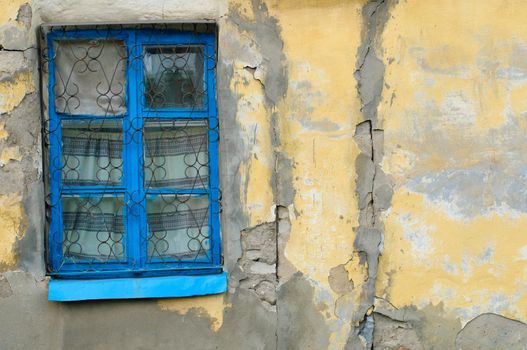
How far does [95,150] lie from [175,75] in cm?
56

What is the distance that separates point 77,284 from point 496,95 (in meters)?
2.27

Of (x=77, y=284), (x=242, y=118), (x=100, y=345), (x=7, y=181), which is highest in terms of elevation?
(x=242, y=118)

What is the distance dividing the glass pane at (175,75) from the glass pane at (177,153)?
111 millimetres

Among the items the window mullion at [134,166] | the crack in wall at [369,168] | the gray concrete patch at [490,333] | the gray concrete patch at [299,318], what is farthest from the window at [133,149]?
the gray concrete patch at [490,333]

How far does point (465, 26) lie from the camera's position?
383cm

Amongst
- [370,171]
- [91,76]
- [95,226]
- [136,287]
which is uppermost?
[91,76]

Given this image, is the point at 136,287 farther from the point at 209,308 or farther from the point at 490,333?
the point at 490,333

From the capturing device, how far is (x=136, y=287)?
3.76 m

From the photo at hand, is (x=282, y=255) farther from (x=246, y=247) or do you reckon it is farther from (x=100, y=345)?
(x=100, y=345)

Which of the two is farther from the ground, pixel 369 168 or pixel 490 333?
pixel 369 168

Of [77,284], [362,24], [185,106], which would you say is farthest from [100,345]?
[362,24]

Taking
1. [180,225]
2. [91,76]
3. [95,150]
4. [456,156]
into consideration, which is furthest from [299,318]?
[91,76]

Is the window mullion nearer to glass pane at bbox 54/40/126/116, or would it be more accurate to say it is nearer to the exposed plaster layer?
glass pane at bbox 54/40/126/116

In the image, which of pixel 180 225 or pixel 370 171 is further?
pixel 180 225
